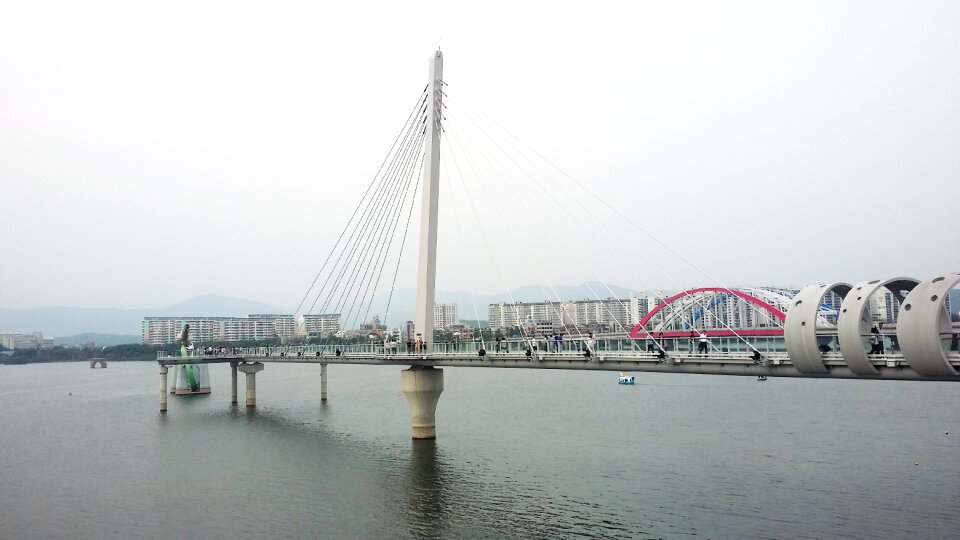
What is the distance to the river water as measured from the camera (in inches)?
968

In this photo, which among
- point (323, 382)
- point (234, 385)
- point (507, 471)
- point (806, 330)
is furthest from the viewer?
point (323, 382)

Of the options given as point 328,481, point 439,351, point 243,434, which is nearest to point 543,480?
point 328,481

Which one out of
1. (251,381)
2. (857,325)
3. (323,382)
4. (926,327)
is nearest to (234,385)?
(251,381)

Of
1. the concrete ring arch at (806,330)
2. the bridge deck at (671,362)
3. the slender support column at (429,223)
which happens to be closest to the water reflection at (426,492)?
the bridge deck at (671,362)

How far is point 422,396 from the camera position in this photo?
142ft

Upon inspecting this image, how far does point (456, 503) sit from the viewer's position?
91.8 ft

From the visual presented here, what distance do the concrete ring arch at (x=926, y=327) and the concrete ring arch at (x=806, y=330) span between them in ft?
7.84

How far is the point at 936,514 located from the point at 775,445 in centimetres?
1420

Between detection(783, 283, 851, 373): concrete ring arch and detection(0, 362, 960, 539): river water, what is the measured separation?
5.70 meters

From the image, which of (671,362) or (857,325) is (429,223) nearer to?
(671,362)

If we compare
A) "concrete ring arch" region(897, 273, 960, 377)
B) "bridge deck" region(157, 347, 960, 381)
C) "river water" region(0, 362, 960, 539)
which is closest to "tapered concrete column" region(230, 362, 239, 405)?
"river water" region(0, 362, 960, 539)

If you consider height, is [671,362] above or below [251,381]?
above

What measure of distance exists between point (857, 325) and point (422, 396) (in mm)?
28362

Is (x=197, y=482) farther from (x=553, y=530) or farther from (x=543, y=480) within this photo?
(x=553, y=530)
